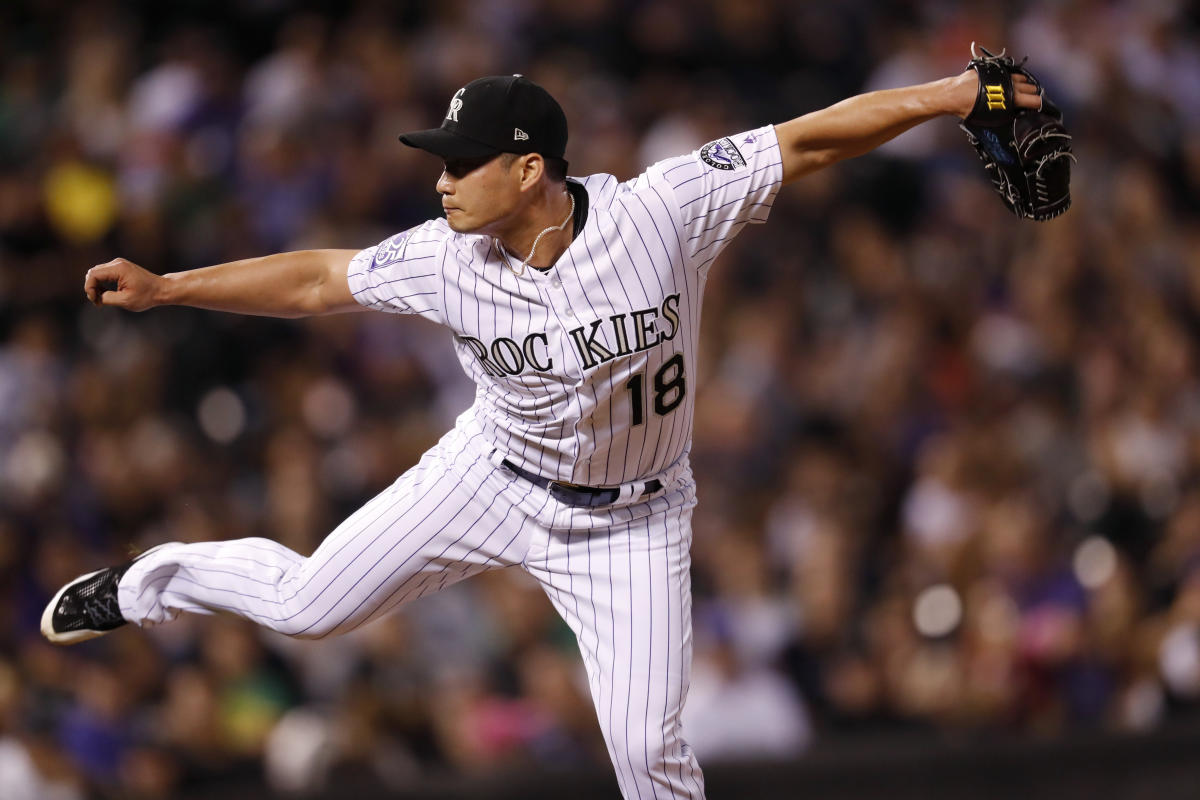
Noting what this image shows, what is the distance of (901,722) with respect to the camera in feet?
20.6

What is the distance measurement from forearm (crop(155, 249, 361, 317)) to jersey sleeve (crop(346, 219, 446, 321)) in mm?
49

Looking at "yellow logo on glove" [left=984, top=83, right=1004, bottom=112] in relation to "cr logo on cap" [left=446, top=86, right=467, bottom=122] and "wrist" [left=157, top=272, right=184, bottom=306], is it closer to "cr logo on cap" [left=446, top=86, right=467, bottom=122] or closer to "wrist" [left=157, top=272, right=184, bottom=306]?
"cr logo on cap" [left=446, top=86, right=467, bottom=122]

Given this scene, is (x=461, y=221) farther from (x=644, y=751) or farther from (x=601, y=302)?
(x=644, y=751)

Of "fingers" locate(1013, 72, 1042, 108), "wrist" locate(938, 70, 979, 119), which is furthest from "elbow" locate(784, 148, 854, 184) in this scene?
"fingers" locate(1013, 72, 1042, 108)

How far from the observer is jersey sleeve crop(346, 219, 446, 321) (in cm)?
389

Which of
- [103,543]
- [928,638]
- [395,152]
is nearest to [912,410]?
[928,638]

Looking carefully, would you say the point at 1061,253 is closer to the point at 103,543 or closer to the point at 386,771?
the point at 386,771

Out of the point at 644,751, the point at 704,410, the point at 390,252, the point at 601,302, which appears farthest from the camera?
the point at 704,410

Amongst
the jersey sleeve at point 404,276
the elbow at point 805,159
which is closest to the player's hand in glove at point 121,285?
the jersey sleeve at point 404,276

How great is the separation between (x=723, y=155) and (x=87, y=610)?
6.95 ft

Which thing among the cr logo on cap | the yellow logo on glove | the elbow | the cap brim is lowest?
the elbow

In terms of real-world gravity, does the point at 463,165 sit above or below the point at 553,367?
above

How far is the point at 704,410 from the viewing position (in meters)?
7.45

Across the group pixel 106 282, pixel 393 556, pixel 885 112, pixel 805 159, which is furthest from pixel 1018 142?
pixel 106 282
